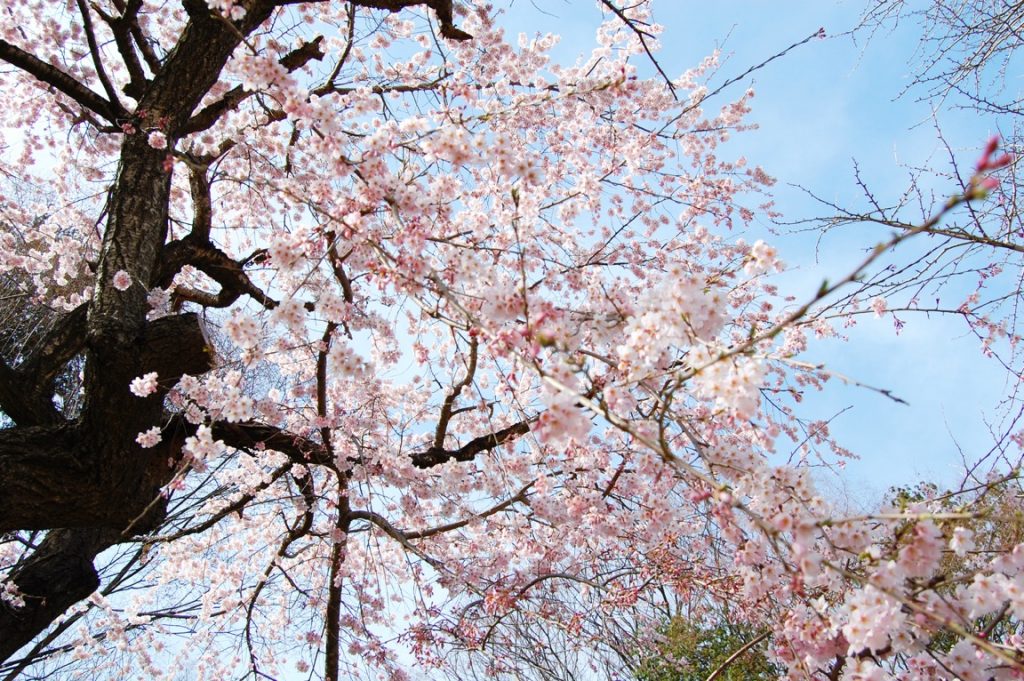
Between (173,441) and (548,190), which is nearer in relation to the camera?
(173,441)

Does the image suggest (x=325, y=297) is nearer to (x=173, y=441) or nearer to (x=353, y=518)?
(x=173, y=441)

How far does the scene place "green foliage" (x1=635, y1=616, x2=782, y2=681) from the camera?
16.3ft

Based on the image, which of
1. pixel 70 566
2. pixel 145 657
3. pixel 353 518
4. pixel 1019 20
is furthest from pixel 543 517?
pixel 145 657

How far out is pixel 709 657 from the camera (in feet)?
18.5

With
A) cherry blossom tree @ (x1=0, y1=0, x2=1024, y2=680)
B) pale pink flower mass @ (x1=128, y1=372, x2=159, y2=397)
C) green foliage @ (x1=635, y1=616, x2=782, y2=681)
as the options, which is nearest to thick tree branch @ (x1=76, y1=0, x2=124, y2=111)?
cherry blossom tree @ (x1=0, y1=0, x2=1024, y2=680)

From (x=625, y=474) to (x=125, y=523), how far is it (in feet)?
8.20

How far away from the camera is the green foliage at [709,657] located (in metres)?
4.96

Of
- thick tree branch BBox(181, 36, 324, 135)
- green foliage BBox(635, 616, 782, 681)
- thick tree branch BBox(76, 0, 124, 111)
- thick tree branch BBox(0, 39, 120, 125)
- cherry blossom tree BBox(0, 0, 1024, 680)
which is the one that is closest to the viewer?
cherry blossom tree BBox(0, 0, 1024, 680)

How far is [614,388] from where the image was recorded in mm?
1684

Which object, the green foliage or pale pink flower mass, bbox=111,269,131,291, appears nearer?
pale pink flower mass, bbox=111,269,131,291

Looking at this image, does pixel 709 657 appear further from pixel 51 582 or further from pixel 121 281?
pixel 121 281

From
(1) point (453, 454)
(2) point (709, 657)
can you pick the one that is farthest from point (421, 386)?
(2) point (709, 657)

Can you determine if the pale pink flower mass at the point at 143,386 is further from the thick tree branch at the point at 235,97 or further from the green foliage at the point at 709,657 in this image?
the green foliage at the point at 709,657

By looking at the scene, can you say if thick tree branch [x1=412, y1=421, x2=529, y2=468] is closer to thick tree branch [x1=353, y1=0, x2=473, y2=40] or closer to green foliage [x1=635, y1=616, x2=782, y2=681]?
green foliage [x1=635, y1=616, x2=782, y2=681]
